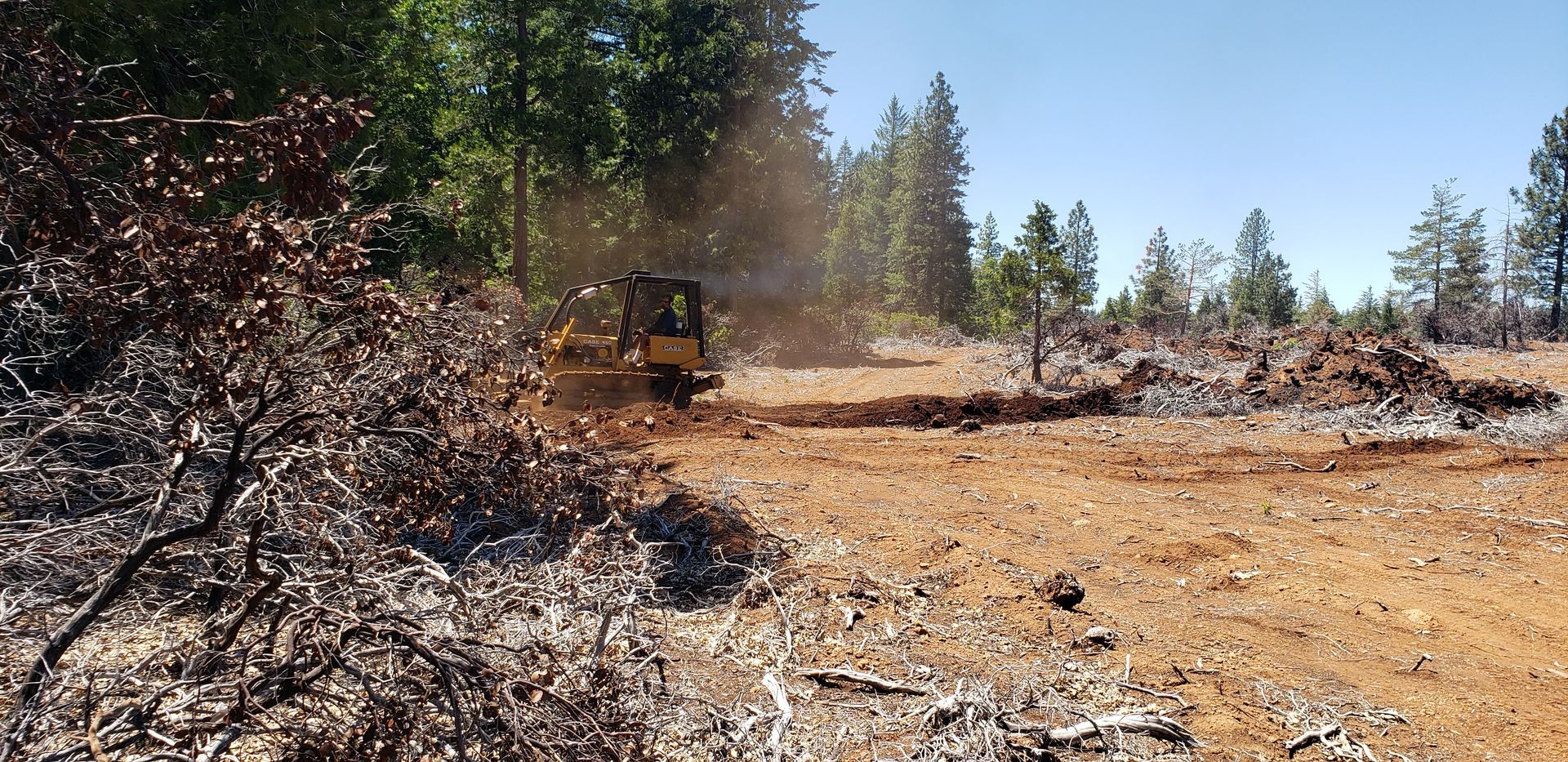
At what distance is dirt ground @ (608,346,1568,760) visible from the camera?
4078 mm

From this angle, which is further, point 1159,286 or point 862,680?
point 1159,286

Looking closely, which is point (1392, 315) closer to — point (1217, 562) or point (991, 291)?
point (991, 291)

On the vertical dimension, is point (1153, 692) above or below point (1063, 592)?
below

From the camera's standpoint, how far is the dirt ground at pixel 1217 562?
13.4 feet

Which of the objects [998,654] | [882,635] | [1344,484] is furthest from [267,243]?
[1344,484]

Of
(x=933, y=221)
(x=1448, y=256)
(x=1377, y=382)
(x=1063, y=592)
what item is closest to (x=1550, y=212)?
(x=1448, y=256)

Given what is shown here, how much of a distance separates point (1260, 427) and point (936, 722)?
1080 centimetres

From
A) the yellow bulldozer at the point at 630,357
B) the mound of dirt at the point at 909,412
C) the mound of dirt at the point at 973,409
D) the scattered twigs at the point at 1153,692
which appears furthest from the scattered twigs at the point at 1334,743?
the yellow bulldozer at the point at 630,357

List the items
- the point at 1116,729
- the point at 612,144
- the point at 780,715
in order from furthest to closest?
the point at 612,144 < the point at 780,715 < the point at 1116,729

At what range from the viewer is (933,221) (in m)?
49.6

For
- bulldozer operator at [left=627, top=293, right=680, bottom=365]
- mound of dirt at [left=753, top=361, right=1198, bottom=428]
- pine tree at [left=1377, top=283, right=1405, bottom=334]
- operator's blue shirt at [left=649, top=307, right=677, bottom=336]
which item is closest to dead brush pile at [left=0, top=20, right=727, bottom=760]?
bulldozer operator at [left=627, top=293, right=680, bottom=365]

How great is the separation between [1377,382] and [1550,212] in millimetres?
46093

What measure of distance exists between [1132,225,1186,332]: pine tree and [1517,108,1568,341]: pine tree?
1780 centimetres

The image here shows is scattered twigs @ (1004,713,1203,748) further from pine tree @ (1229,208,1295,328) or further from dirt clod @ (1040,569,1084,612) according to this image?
pine tree @ (1229,208,1295,328)
